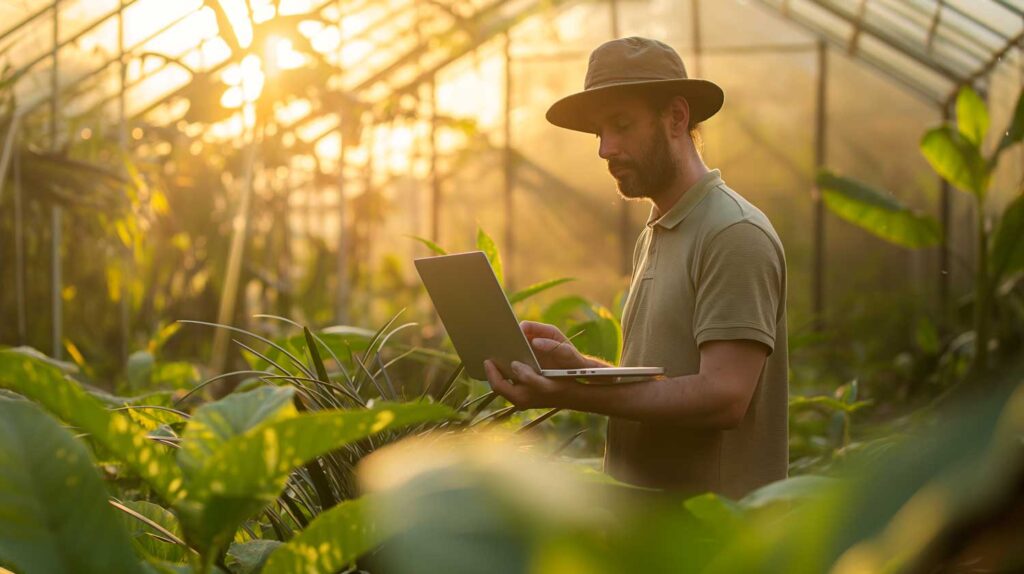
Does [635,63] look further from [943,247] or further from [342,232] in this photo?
[943,247]

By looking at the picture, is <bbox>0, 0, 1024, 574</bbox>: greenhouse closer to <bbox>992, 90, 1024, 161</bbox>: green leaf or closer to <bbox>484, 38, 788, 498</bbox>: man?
<bbox>484, 38, 788, 498</bbox>: man

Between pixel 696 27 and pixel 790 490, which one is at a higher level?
pixel 696 27

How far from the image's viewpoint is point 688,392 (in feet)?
4.82

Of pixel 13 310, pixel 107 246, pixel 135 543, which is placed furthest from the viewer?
pixel 107 246

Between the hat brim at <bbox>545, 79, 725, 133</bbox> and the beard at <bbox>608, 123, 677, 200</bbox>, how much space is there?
0.08m

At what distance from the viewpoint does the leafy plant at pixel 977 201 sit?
13.3ft

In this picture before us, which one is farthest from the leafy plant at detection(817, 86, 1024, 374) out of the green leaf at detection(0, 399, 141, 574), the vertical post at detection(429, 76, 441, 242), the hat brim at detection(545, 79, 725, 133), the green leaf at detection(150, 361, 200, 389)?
the vertical post at detection(429, 76, 441, 242)

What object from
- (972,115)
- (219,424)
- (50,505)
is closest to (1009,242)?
(972,115)

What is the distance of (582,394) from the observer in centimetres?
144

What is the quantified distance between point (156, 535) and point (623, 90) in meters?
1.06

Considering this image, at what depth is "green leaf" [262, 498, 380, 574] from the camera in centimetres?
79

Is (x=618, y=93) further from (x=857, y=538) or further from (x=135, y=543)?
(x=857, y=538)

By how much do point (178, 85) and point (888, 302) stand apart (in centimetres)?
595

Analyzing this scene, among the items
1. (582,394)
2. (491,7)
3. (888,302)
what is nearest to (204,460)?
(582,394)
